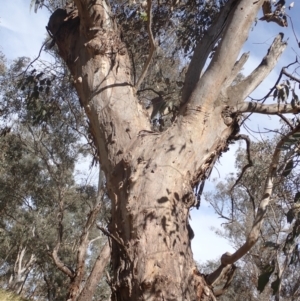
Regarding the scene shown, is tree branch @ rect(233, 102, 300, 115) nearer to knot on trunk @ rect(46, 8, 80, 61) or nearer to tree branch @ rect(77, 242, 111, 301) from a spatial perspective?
knot on trunk @ rect(46, 8, 80, 61)

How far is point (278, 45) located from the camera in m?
3.59

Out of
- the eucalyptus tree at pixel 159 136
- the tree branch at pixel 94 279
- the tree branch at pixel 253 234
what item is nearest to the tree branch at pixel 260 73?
the eucalyptus tree at pixel 159 136

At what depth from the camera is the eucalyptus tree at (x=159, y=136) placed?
8.42ft

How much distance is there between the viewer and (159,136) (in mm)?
3047

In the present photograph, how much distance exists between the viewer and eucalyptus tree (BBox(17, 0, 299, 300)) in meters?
2.57

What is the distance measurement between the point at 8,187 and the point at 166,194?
43.0 feet

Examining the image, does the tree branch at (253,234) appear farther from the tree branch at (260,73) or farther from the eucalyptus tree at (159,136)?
the tree branch at (260,73)

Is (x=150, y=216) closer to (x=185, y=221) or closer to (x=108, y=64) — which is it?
(x=185, y=221)

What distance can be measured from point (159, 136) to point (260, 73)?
2.95 ft

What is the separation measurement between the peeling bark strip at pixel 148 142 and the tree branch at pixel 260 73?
0.06 feet

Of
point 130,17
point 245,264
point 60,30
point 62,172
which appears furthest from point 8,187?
point 60,30

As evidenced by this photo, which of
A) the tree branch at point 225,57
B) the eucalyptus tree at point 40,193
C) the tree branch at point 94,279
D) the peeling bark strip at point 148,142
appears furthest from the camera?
the eucalyptus tree at point 40,193

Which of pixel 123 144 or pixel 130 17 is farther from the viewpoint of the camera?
pixel 130 17

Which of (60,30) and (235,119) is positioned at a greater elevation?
(60,30)
